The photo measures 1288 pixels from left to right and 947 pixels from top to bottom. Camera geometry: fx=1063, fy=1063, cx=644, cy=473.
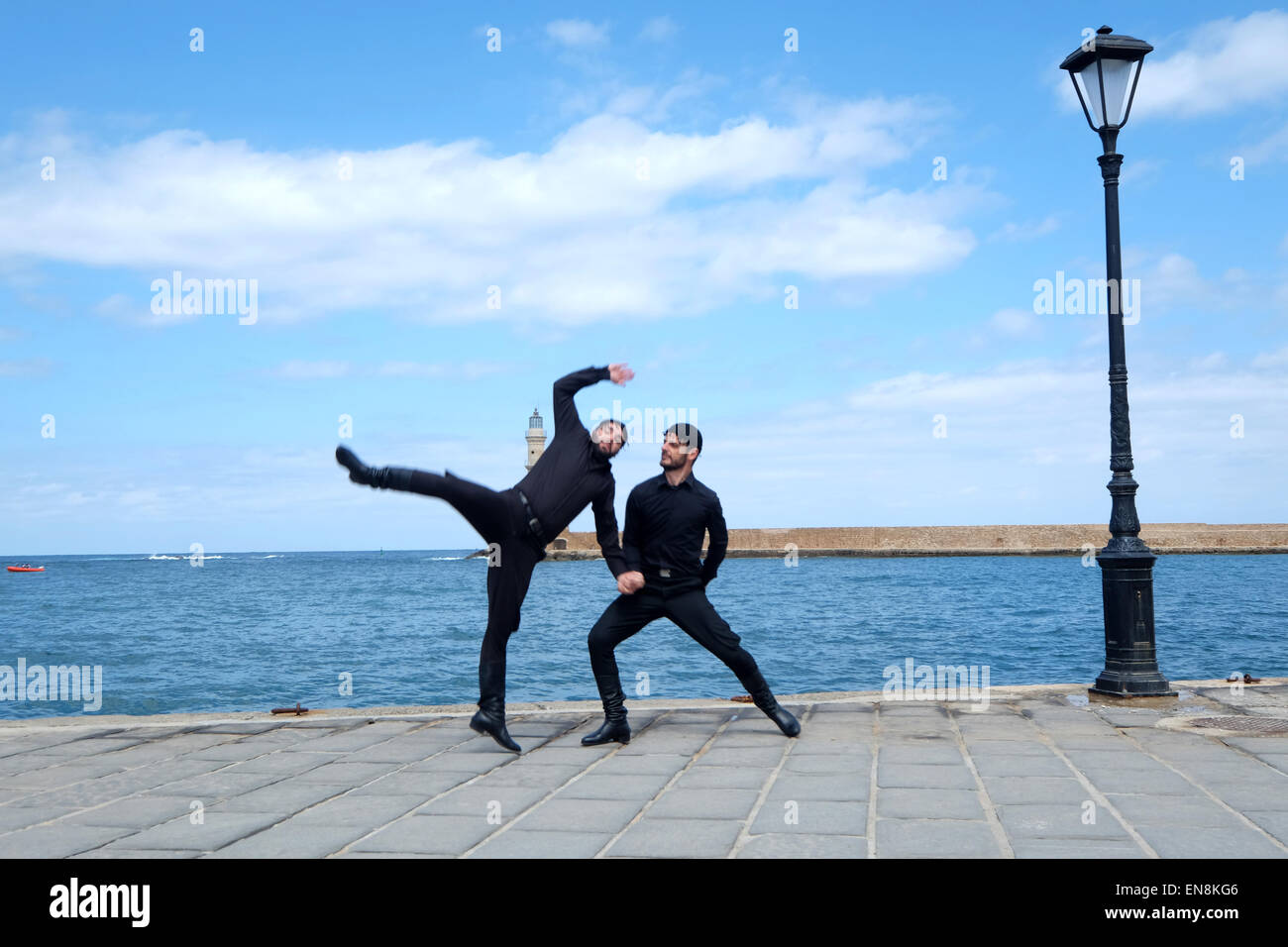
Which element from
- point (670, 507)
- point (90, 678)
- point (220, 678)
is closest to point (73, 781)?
point (670, 507)

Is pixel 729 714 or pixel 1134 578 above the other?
pixel 1134 578

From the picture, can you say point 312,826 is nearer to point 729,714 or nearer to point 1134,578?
point 729,714

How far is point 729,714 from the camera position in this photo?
7.05m

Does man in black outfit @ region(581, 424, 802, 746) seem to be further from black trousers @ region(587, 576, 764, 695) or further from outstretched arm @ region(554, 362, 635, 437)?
outstretched arm @ region(554, 362, 635, 437)

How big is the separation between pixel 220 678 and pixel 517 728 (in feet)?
63.9

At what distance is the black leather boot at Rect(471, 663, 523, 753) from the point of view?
5672mm

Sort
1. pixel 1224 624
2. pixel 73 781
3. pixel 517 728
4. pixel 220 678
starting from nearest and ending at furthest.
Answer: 1. pixel 73 781
2. pixel 517 728
3. pixel 220 678
4. pixel 1224 624

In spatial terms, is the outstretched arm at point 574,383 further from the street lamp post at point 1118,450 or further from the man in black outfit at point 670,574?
the street lamp post at point 1118,450

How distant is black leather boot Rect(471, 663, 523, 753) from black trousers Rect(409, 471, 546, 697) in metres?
0.03

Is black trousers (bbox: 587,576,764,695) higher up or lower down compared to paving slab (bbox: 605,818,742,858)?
higher up

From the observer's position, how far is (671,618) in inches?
239

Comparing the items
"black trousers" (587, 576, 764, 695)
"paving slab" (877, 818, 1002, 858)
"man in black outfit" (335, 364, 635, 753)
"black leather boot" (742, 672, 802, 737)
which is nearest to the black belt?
"man in black outfit" (335, 364, 635, 753)

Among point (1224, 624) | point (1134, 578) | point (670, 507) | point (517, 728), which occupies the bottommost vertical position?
point (1224, 624)
